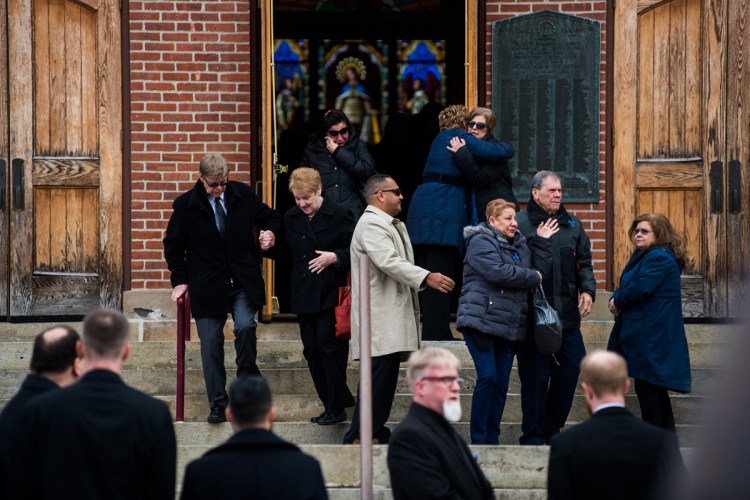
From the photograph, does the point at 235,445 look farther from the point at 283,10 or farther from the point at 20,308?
the point at 283,10

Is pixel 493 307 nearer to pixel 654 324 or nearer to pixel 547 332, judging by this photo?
pixel 547 332

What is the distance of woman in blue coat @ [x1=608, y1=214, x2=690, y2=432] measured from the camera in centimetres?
745

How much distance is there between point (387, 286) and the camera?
7457mm

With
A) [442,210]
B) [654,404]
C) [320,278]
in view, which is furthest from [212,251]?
[654,404]

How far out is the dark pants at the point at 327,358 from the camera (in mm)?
7746

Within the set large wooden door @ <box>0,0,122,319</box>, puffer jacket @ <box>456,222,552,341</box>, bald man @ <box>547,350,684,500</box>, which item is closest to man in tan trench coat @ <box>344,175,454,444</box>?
puffer jacket @ <box>456,222,552,341</box>

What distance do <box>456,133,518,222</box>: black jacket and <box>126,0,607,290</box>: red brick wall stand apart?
148 cm

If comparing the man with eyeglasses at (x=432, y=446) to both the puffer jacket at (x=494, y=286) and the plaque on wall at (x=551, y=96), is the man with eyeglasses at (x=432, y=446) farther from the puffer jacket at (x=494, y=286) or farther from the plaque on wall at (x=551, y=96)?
the plaque on wall at (x=551, y=96)

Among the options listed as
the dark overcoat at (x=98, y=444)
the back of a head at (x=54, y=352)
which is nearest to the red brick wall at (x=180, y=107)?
the back of a head at (x=54, y=352)

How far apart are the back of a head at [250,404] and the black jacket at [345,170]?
4.87 meters

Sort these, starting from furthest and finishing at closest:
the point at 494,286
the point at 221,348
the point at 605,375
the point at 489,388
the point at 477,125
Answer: the point at 477,125 < the point at 221,348 < the point at 494,286 < the point at 489,388 < the point at 605,375

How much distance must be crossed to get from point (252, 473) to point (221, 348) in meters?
3.82

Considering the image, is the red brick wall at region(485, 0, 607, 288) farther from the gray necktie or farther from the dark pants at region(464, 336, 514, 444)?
the gray necktie

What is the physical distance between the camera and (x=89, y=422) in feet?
14.1
